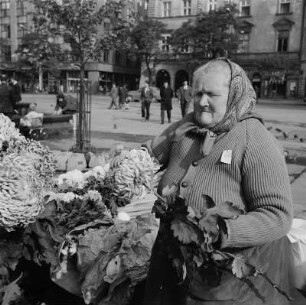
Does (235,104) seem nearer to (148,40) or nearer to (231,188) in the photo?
(231,188)

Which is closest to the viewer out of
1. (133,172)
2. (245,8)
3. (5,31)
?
(133,172)

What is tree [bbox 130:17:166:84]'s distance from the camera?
157 feet

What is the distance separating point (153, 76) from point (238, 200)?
175ft

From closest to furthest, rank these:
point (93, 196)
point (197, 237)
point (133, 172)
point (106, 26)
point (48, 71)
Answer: point (197, 237) < point (133, 172) < point (93, 196) < point (106, 26) < point (48, 71)

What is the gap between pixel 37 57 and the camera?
8078mm

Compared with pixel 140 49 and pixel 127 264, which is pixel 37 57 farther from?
pixel 140 49

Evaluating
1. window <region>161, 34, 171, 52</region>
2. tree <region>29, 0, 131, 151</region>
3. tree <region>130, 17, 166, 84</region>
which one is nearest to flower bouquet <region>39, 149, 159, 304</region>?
tree <region>29, 0, 131, 151</region>

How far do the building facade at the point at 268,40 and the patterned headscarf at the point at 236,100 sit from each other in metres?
45.9

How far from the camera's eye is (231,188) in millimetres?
1634

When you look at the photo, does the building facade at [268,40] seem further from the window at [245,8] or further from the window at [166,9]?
the window at [166,9]

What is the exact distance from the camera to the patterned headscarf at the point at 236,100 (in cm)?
166

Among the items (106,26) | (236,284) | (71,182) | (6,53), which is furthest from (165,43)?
(236,284)

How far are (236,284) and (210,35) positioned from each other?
46166mm

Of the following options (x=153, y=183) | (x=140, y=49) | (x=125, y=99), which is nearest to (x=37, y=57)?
(x=153, y=183)
